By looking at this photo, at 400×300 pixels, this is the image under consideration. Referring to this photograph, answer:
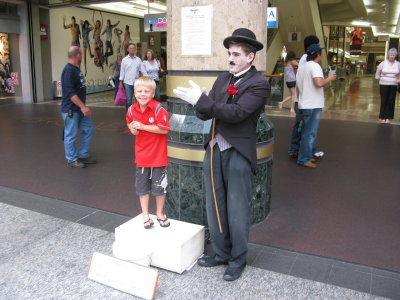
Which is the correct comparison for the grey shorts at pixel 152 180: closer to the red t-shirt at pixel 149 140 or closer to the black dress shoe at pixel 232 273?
the red t-shirt at pixel 149 140

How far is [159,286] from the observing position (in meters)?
2.98

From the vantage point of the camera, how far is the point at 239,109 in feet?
9.12

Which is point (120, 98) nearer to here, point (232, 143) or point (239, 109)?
point (232, 143)

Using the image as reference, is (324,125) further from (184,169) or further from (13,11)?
(13,11)

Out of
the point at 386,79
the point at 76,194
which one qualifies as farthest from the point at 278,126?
the point at 76,194

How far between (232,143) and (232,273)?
3.12 feet

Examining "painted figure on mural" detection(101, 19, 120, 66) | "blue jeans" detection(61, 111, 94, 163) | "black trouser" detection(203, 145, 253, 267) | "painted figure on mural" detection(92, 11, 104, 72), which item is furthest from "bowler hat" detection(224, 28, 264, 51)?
"painted figure on mural" detection(101, 19, 120, 66)

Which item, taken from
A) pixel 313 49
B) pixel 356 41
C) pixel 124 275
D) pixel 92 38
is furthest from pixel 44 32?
pixel 356 41

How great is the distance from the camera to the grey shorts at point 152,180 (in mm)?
3455

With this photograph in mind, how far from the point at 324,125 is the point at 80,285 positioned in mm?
8012

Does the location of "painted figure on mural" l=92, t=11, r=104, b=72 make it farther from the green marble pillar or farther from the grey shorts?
the grey shorts

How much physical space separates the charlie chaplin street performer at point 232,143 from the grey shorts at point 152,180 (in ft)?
1.59

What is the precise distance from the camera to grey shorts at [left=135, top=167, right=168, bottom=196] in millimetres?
3455

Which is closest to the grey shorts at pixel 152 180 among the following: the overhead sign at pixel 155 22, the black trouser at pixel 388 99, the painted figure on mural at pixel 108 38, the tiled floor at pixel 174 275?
the tiled floor at pixel 174 275
